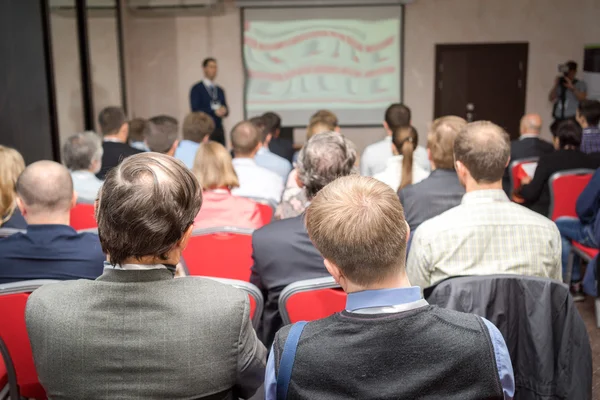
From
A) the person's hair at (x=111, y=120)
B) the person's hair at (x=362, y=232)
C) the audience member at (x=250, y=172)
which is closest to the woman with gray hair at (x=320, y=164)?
the person's hair at (x=362, y=232)

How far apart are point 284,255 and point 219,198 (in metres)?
0.89

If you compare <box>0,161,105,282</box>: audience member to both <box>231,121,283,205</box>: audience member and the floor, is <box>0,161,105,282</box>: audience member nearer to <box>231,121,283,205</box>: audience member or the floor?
<box>231,121,283,205</box>: audience member

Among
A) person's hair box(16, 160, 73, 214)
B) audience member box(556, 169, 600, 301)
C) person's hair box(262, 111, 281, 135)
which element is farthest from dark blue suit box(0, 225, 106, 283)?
person's hair box(262, 111, 281, 135)

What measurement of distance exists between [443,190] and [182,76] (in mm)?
7135

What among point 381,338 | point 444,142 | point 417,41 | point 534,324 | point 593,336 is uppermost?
point 417,41

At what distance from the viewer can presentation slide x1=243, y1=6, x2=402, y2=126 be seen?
9.18 m

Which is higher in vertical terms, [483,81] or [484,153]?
[483,81]

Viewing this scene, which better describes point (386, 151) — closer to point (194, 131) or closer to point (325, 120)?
point (325, 120)

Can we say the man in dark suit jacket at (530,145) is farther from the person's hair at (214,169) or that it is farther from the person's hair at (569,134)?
the person's hair at (214,169)

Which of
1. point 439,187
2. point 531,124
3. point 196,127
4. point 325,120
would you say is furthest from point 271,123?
point 439,187

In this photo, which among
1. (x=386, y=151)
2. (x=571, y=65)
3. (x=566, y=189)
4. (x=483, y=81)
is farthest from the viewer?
(x=483, y=81)

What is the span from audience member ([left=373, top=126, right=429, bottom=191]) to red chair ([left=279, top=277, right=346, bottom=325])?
1697mm

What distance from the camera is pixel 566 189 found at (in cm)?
396

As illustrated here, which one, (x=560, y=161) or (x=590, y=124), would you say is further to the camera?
(x=590, y=124)
